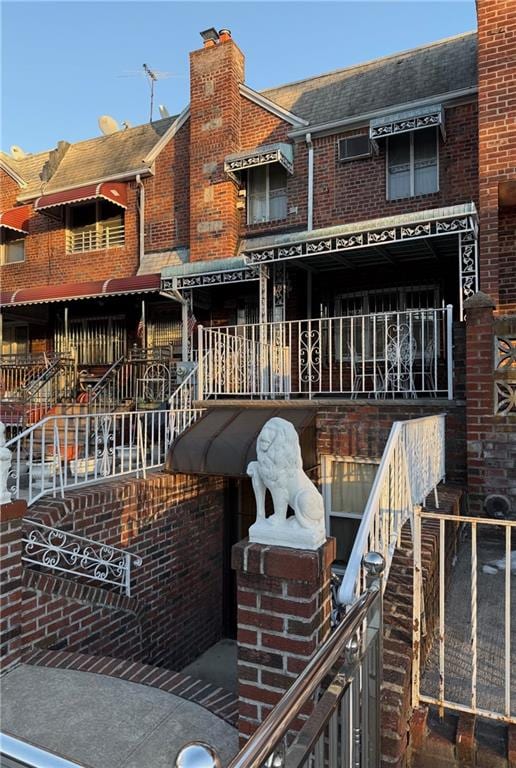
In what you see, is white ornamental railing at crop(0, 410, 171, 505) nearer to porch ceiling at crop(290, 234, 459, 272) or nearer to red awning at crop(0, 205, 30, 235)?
porch ceiling at crop(290, 234, 459, 272)

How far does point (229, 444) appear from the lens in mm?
6520

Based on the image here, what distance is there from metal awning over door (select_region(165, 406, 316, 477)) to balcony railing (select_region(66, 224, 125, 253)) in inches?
294

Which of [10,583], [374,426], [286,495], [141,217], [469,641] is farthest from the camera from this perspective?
[141,217]

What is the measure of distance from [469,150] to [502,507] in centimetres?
654

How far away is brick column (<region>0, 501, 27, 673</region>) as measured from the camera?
3.69 m

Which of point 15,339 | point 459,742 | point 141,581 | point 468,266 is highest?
point 468,266

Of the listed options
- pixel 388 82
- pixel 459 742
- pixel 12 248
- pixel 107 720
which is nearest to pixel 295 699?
pixel 459 742

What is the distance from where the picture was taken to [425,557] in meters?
3.39

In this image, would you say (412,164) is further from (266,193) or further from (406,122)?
(266,193)

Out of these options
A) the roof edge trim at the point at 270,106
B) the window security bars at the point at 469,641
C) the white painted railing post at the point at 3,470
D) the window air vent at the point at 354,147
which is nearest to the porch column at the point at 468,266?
the window air vent at the point at 354,147

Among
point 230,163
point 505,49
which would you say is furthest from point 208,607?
point 505,49

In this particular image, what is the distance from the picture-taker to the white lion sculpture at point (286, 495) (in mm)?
2387

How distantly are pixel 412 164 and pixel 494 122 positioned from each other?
2213 mm

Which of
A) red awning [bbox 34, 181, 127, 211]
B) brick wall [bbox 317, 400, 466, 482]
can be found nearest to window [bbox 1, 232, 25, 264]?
red awning [bbox 34, 181, 127, 211]
